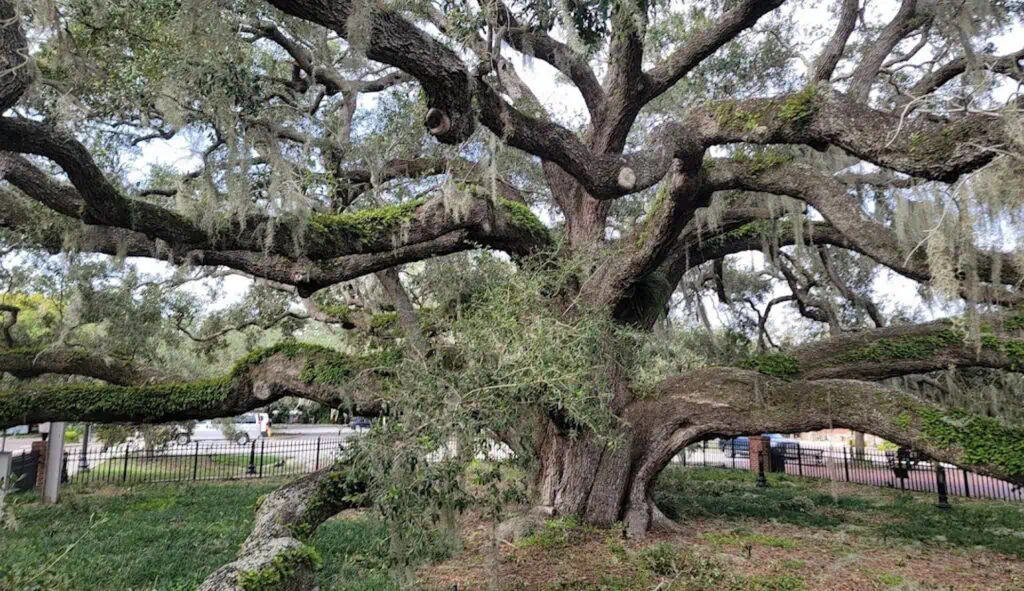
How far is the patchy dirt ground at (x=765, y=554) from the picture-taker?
5335mm

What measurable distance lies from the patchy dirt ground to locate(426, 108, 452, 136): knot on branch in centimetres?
315

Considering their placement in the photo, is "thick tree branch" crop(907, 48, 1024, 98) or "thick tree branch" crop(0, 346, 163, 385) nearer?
"thick tree branch" crop(907, 48, 1024, 98)

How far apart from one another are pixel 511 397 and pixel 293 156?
5510 millimetres

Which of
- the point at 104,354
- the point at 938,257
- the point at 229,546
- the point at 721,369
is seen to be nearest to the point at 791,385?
the point at 721,369

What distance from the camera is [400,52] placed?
154 inches

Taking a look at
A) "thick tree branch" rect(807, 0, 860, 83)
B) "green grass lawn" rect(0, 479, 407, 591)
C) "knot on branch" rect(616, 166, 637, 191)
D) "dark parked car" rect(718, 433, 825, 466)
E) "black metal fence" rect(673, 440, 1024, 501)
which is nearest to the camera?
"green grass lawn" rect(0, 479, 407, 591)

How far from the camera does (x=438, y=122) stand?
439 cm

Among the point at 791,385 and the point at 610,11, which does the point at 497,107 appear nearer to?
the point at 610,11

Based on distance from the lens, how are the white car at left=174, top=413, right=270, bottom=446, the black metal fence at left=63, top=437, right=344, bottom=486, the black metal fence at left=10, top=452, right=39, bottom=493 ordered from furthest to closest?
the white car at left=174, top=413, right=270, bottom=446 → the black metal fence at left=63, top=437, right=344, bottom=486 → the black metal fence at left=10, top=452, right=39, bottom=493

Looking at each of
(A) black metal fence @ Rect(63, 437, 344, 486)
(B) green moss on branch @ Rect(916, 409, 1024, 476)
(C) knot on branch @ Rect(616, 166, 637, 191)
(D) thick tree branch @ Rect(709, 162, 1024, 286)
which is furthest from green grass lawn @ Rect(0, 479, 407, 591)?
(B) green moss on branch @ Rect(916, 409, 1024, 476)

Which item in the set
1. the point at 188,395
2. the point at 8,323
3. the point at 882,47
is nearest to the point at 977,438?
the point at 882,47

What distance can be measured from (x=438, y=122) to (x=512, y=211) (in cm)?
260

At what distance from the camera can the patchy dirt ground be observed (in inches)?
210

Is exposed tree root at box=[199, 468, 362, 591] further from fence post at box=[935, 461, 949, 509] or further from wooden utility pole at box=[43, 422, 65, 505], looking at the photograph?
fence post at box=[935, 461, 949, 509]
